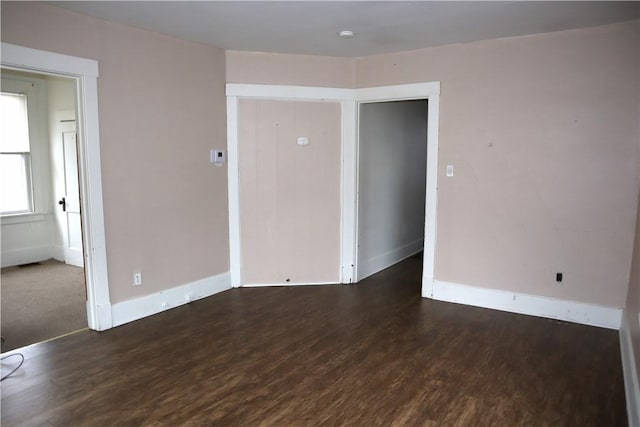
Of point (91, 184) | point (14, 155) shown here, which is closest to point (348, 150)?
point (91, 184)

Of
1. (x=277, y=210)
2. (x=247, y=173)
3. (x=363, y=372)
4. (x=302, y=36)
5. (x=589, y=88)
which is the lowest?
(x=363, y=372)

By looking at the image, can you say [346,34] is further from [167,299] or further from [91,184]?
[167,299]

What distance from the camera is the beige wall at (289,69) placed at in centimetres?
458

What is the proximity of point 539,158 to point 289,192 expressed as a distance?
253 centimetres

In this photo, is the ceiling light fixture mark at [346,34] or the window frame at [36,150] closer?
the ceiling light fixture mark at [346,34]

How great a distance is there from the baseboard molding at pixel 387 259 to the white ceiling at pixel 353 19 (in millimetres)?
2549

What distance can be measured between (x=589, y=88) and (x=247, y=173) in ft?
11.0

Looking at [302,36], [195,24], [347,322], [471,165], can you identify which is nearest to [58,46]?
[195,24]

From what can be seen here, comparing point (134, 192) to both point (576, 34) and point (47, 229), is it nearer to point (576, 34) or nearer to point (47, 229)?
point (47, 229)

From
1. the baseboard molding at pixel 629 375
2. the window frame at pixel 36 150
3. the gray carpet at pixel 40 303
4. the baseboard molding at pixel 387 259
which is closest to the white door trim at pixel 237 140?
the baseboard molding at pixel 387 259

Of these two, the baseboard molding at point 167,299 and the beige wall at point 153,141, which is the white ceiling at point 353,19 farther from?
the baseboard molding at point 167,299

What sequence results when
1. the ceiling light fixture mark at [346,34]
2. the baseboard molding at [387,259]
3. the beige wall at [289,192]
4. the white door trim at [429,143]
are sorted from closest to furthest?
the ceiling light fixture mark at [346,34] → the white door trim at [429,143] → the beige wall at [289,192] → the baseboard molding at [387,259]

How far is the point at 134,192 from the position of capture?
12.6 feet

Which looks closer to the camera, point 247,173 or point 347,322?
point 347,322
